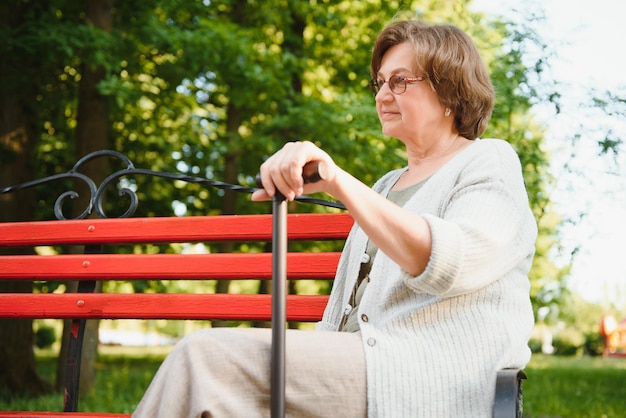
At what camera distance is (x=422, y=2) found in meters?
9.34

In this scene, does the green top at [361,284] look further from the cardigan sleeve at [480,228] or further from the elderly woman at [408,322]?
the cardigan sleeve at [480,228]

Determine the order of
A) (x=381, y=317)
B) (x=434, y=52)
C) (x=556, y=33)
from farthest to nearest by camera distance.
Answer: (x=556, y=33)
(x=434, y=52)
(x=381, y=317)

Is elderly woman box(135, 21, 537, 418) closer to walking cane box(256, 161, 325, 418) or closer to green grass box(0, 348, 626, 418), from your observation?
walking cane box(256, 161, 325, 418)

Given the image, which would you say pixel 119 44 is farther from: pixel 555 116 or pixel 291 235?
pixel 291 235

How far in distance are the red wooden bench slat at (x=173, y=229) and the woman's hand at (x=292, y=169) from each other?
1240mm

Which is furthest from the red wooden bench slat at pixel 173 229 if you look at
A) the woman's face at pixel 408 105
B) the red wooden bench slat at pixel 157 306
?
the woman's face at pixel 408 105

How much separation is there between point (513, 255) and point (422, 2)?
779cm

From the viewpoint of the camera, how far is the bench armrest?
181cm

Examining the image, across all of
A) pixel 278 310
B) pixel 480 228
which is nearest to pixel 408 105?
pixel 480 228

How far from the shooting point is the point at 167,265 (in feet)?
10.1

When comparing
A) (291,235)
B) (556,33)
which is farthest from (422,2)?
(291,235)

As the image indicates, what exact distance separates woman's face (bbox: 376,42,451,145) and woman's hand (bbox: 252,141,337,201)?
759 millimetres

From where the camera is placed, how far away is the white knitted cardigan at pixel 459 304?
1814 mm

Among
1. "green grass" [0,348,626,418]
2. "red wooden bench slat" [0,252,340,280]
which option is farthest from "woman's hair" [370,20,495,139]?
"green grass" [0,348,626,418]
